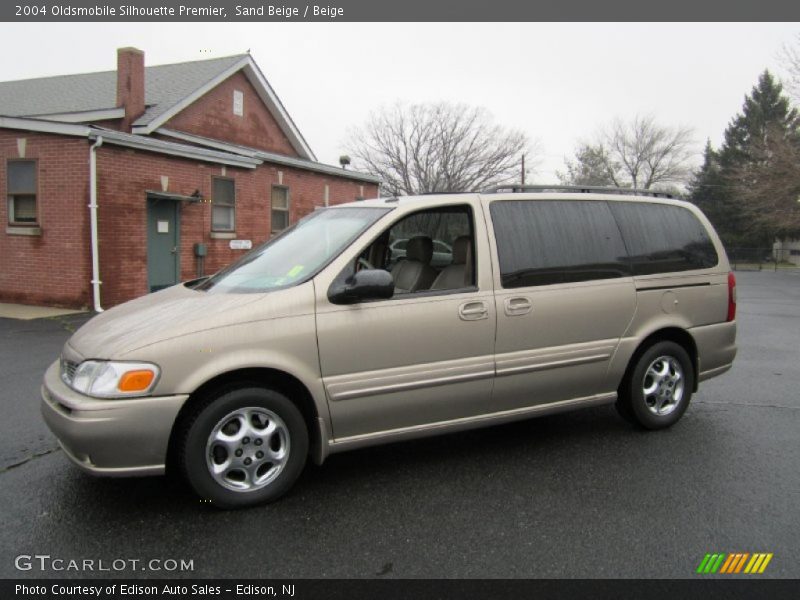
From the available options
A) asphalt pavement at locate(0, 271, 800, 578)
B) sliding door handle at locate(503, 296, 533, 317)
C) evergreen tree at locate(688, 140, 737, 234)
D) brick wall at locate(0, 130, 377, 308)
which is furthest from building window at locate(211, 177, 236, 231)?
evergreen tree at locate(688, 140, 737, 234)

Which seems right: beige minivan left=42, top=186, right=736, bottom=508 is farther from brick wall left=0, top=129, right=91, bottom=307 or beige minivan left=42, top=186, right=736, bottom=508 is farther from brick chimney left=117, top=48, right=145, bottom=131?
brick chimney left=117, top=48, right=145, bottom=131

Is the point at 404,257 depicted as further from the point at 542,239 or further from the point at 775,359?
the point at 775,359

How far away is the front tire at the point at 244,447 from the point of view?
3129 millimetres

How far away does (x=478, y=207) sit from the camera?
13.3 ft

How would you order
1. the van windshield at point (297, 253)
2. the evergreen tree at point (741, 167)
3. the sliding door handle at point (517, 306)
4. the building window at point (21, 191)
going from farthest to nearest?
the evergreen tree at point (741, 167) → the building window at point (21, 191) → the sliding door handle at point (517, 306) → the van windshield at point (297, 253)

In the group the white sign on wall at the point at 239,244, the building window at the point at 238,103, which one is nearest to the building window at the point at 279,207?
the white sign on wall at the point at 239,244

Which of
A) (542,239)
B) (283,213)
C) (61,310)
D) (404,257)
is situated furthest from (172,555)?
(283,213)

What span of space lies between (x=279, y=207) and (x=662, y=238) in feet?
44.3

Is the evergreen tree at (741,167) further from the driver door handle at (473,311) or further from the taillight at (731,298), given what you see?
the driver door handle at (473,311)

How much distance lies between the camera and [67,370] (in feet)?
11.0

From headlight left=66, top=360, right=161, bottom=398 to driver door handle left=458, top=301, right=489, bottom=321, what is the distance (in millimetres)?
1780

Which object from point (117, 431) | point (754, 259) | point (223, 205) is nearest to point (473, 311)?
point (117, 431)

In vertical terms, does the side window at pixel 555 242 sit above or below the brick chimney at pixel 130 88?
below

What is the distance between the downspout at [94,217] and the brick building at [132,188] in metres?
0.02
